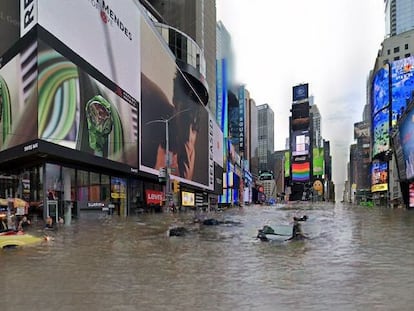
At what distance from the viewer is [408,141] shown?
8194cm

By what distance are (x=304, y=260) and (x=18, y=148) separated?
94.8ft

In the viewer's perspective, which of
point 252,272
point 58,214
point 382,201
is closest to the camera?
point 252,272

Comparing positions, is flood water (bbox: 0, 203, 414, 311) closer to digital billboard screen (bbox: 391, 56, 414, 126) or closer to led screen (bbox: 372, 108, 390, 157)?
digital billboard screen (bbox: 391, 56, 414, 126)

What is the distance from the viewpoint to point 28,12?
37500mm

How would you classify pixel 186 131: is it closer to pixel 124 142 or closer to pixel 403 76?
pixel 124 142

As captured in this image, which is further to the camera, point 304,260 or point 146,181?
point 146,181

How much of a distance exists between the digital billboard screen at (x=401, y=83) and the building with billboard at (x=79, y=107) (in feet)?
304

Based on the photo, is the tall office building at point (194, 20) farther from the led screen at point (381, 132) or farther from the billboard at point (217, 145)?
the led screen at point (381, 132)

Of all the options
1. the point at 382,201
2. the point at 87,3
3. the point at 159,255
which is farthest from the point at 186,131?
the point at 382,201

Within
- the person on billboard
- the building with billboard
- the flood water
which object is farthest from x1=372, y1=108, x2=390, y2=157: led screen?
the flood water

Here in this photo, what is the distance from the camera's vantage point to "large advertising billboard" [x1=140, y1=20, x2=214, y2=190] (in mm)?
61250

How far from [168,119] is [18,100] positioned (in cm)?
3126

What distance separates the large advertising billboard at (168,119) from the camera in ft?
201

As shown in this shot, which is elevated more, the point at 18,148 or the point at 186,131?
the point at 186,131
